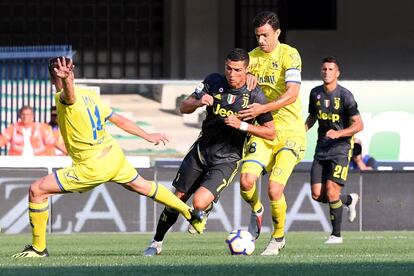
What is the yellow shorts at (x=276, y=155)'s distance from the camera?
13.0 m

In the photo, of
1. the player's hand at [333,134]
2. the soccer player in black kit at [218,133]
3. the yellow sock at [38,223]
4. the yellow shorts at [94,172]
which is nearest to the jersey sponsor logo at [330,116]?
the player's hand at [333,134]

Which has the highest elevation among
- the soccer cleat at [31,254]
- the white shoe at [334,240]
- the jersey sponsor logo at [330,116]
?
the jersey sponsor logo at [330,116]

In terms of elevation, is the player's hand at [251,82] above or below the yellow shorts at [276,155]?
above

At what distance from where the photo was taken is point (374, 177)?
66.1 ft

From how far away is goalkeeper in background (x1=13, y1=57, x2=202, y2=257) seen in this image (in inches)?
479

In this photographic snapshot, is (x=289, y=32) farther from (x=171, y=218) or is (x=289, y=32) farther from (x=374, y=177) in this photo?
(x=171, y=218)

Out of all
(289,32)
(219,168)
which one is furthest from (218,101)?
(289,32)

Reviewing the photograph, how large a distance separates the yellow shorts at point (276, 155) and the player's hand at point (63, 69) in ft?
7.42

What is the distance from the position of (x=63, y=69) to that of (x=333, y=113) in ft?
17.9

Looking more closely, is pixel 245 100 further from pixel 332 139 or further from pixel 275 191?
pixel 332 139

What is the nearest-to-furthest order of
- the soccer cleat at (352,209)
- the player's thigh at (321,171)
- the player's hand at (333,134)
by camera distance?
the player's hand at (333,134)
the player's thigh at (321,171)
the soccer cleat at (352,209)

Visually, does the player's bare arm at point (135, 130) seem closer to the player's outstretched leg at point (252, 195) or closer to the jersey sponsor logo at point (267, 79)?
the player's outstretched leg at point (252, 195)

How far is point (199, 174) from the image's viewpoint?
506 inches

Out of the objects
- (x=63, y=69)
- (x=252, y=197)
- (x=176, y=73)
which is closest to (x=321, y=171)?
(x=252, y=197)
